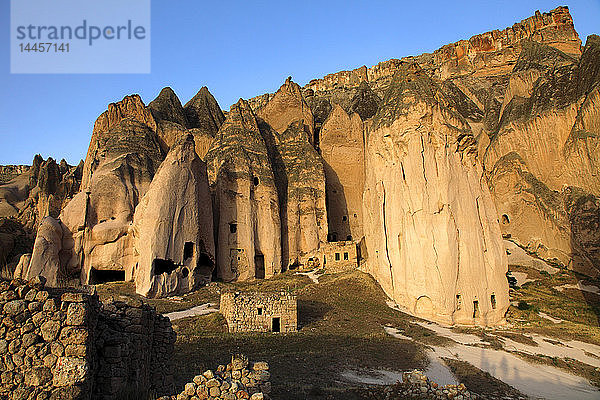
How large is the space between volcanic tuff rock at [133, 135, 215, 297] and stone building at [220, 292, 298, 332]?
789 centimetres

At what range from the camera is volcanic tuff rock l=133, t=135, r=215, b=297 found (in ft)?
77.5

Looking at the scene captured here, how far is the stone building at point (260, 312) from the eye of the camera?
16719 mm

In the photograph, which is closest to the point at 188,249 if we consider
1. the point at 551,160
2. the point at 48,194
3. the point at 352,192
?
the point at 352,192

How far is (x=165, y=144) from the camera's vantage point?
37.2 m

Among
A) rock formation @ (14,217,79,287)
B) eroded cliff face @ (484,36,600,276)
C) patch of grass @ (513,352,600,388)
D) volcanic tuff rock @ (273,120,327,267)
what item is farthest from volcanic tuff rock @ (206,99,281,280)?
eroded cliff face @ (484,36,600,276)

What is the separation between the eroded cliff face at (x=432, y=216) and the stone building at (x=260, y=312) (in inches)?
312

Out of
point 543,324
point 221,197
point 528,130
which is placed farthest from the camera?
point 528,130

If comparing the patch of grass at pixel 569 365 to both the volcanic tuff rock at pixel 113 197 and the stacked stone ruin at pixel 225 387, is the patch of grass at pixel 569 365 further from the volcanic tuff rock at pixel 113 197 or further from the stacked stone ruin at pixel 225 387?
the volcanic tuff rock at pixel 113 197

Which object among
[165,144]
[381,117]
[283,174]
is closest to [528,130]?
[381,117]

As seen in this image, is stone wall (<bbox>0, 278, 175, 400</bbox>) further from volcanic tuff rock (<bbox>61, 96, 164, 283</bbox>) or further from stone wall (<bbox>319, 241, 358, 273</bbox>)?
stone wall (<bbox>319, 241, 358, 273</bbox>)

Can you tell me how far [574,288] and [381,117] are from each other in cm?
1565

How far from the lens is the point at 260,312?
17031 mm

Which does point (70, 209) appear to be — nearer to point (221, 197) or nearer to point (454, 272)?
point (221, 197)

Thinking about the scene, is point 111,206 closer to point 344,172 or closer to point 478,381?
point 344,172
